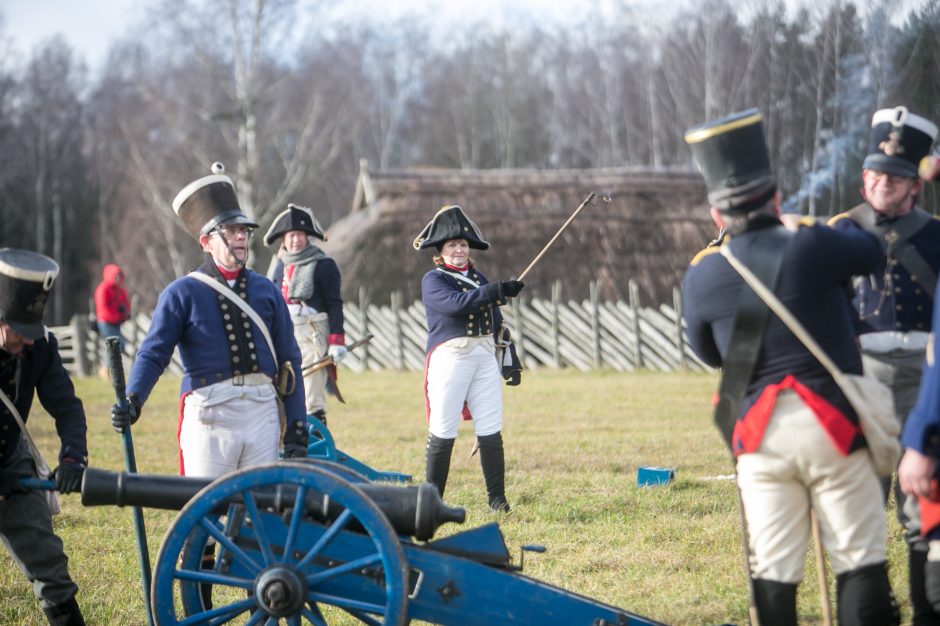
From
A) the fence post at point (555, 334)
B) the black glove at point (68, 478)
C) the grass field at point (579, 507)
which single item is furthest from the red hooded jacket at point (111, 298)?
the black glove at point (68, 478)

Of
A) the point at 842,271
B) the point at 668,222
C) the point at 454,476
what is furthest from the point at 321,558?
the point at 668,222

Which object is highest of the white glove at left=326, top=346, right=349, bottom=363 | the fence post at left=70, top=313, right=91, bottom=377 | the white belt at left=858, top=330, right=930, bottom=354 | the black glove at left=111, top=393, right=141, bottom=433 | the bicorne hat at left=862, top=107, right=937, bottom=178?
the bicorne hat at left=862, top=107, right=937, bottom=178

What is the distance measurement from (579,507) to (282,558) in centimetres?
334

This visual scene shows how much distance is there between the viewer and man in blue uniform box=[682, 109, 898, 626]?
3.64 meters

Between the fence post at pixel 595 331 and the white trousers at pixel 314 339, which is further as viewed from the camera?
the fence post at pixel 595 331

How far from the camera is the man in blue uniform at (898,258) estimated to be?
4.70 m

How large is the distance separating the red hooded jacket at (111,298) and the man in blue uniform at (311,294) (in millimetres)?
9688

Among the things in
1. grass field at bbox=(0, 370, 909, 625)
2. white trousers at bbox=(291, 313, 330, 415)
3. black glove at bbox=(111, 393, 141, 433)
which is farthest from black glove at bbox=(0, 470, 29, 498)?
white trousers at bbox=(291, 313, 330, 415)

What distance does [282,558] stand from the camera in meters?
4.03

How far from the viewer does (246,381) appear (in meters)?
5.18

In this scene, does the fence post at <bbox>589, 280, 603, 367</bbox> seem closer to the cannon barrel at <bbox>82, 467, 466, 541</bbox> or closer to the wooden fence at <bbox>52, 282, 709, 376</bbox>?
the wooden fence at <bbox>52, 282, 709, 376</bbox>

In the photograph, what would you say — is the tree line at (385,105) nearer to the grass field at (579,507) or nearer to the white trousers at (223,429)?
the grass field at (579,507)

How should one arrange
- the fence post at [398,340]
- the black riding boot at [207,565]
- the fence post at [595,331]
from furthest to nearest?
the fence post at [398,340], the fence post at [595,331], the black riding boot at [207,565]

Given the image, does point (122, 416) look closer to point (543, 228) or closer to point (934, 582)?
point (934, 582)
